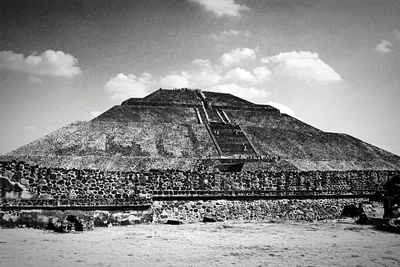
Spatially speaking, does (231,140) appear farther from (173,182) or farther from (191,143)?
(173,182)

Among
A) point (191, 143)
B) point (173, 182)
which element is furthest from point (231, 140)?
point (173, 182)

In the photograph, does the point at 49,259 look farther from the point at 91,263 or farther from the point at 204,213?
the point at 204,213

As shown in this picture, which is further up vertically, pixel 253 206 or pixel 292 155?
pixel 292 155

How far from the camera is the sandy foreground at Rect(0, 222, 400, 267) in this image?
20.7 ft

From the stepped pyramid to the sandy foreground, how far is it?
11.0 m

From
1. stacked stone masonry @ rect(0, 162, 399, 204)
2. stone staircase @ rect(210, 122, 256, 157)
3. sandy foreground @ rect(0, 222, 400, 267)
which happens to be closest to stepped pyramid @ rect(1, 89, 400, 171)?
stone staircase @ rect(210, 122, 256, 157)

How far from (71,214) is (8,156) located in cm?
2091

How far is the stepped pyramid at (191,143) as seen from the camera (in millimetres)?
26938

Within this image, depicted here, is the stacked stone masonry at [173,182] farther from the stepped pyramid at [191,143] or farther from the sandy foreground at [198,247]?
the stepped pyramid at [191,143]

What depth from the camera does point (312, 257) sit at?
22.7 ft

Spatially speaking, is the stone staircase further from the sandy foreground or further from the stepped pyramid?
the sandy foreground

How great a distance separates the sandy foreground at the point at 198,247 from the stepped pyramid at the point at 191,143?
11.0m

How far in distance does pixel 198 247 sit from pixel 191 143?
81.5 ft

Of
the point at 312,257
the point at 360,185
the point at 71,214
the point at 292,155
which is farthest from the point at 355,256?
the point at 292,155
